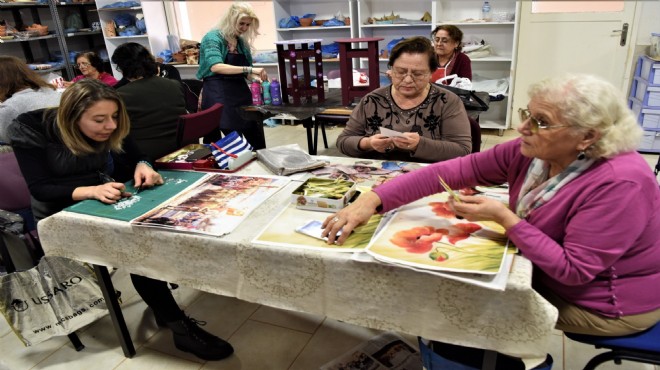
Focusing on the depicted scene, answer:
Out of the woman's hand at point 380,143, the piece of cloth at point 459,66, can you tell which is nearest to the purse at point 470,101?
the piece of cloth at point 459,66

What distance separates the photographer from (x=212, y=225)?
1425 mm

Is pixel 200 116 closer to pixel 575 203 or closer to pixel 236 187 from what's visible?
pixel 236 187

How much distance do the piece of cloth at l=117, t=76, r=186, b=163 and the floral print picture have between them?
61.4 inches

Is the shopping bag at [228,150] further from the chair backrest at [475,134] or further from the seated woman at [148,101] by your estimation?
the chair backrest at [475,134]

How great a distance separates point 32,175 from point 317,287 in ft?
4.17

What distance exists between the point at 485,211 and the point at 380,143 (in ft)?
2.64

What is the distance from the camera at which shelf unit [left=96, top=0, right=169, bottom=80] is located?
18.8ft

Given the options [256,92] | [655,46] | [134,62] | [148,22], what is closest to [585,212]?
[134,62]

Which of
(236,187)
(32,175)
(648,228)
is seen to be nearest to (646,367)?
(648,228)

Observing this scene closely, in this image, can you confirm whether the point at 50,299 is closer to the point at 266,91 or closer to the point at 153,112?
the point at 153,112

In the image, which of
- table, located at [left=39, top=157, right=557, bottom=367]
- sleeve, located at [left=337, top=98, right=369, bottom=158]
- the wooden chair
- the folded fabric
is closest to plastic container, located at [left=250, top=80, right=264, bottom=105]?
sleeve, located at [left=337, top=98, right=369, bottom=158]

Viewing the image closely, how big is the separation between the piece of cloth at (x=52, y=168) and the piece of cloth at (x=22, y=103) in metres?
0.80

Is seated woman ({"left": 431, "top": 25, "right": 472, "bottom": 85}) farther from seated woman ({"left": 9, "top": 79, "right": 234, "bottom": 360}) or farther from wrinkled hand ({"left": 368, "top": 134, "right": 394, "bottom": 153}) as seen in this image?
seated woman ({"left": 9, "top": 79, "right": 234, "bottom": 360})

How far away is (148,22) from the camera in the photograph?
5.72 meters
